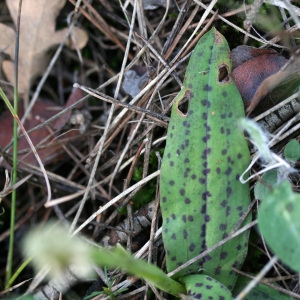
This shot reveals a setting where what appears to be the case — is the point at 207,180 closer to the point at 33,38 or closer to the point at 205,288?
the point at 205,288

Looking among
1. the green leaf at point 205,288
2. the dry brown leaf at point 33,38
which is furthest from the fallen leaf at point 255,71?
the dry brown leaf at point 33,38

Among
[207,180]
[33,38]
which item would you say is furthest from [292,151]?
[33,38]

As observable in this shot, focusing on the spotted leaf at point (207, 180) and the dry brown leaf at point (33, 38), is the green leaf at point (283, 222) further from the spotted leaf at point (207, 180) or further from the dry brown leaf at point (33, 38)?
the dry brown leaf at point (33, 38)

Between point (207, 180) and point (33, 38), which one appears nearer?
point (207, 180)

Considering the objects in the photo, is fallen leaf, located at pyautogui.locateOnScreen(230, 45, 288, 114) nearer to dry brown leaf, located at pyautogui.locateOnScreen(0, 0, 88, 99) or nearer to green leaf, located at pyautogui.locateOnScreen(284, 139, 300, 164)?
green leaf, located at pyautogui.locateOnScreen(284, 139, 300, 164)

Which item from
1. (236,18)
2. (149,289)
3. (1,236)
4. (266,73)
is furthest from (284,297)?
(1,236)

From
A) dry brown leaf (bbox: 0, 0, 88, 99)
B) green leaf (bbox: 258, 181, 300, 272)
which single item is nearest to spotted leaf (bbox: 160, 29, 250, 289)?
green leaf (bbox: 258, 181, 300, 272)
